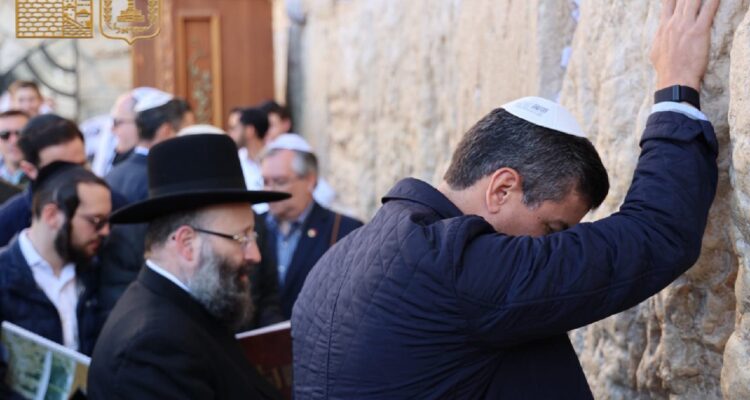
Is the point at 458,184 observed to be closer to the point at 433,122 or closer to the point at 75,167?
the point at 75,167

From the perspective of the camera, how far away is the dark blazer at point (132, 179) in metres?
5.38

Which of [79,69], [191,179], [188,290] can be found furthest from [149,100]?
[79,69]

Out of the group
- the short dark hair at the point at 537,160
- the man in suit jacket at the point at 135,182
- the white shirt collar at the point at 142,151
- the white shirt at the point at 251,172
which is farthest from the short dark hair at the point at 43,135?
the short dark hair at the point at 537,160

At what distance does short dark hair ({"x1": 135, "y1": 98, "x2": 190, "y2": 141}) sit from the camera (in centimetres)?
605

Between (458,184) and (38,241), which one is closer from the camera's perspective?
(458,184)

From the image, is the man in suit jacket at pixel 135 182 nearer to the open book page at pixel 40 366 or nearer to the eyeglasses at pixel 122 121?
the eyeglasses at pixel 122 121

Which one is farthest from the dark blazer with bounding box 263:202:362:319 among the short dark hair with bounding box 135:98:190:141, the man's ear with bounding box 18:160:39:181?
the short dark hair with bounding box 135:98:190:141

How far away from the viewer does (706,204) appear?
2191 millimetres

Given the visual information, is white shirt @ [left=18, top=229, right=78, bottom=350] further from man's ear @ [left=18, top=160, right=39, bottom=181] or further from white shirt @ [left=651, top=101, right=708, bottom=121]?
white shirt @ [left=651, top=101, right=708, bottom=121]

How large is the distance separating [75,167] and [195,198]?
1.47 meters

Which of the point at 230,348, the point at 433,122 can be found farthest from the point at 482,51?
the point at 230,348

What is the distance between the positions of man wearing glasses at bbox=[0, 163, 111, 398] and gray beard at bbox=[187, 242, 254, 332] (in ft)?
3.04

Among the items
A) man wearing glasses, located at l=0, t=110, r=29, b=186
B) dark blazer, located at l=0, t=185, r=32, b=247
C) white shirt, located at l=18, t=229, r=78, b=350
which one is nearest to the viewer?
white shirt, located at l=18, t=229, r=78, b=350

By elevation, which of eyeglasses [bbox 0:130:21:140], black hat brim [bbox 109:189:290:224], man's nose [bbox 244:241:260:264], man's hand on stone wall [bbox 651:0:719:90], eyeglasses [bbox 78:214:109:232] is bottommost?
eyeglasses [bbox 0:130:21:140]
